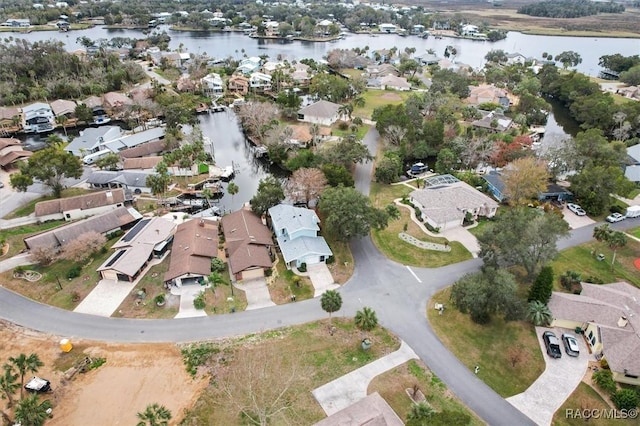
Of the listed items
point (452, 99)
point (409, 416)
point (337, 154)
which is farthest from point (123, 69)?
point (409, 416)

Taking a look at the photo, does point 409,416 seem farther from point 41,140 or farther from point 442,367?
point 41,140

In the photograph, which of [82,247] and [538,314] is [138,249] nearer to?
[82,247]

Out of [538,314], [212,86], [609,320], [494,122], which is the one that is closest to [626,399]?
[609,320]

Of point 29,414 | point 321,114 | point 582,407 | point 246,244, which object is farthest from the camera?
point 321,114

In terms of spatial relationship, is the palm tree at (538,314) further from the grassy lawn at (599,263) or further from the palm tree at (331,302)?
the palm tree at (331,302)

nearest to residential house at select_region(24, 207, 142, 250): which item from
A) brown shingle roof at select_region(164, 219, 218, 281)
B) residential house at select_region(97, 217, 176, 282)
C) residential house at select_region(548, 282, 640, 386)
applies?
residential house at select_region(97, 217, 176, 282)
